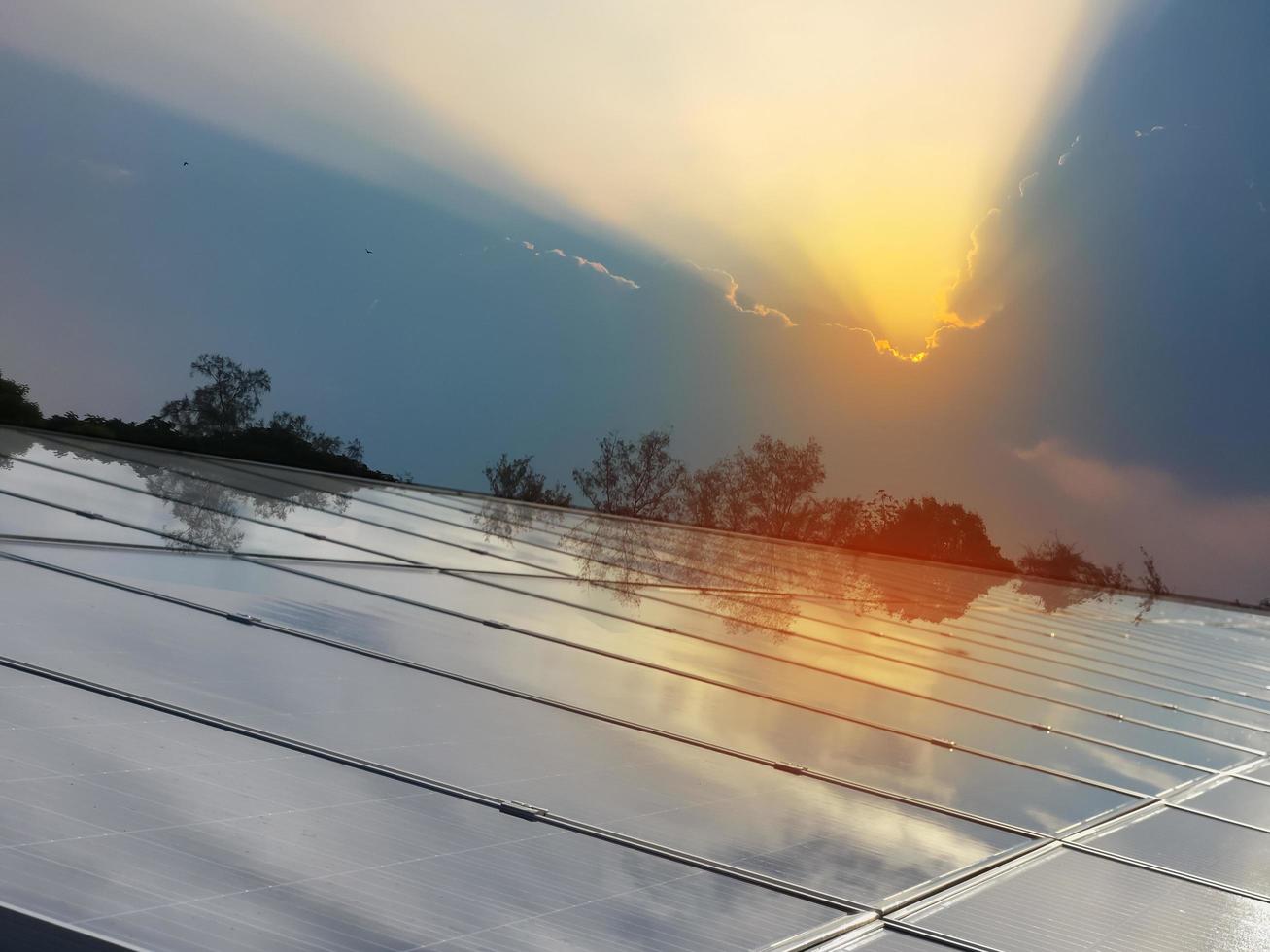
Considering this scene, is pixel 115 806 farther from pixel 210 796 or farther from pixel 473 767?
pixel 473 767

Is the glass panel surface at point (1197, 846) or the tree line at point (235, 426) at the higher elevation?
the tree line at point (235, 426)

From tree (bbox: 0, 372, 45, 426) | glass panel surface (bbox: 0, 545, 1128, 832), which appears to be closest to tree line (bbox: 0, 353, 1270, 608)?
tree (bbox: 0, 372, 45, 426)

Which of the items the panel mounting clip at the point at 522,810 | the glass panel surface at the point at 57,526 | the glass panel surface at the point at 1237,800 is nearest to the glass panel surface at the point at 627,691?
the glass panel surface at the point at 57,526

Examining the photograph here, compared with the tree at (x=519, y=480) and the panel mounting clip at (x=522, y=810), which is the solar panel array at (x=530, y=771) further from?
the tree at (x=519, y=480)

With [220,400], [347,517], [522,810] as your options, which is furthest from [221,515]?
[220,400]

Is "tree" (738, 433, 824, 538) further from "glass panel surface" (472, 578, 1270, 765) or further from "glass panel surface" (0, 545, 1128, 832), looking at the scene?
"glass panel surface" (0, 545, 1128, 832)

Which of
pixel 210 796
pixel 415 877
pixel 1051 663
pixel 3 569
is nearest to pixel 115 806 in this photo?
pixel 210 796

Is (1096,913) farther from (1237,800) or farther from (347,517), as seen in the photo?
(347,517)
